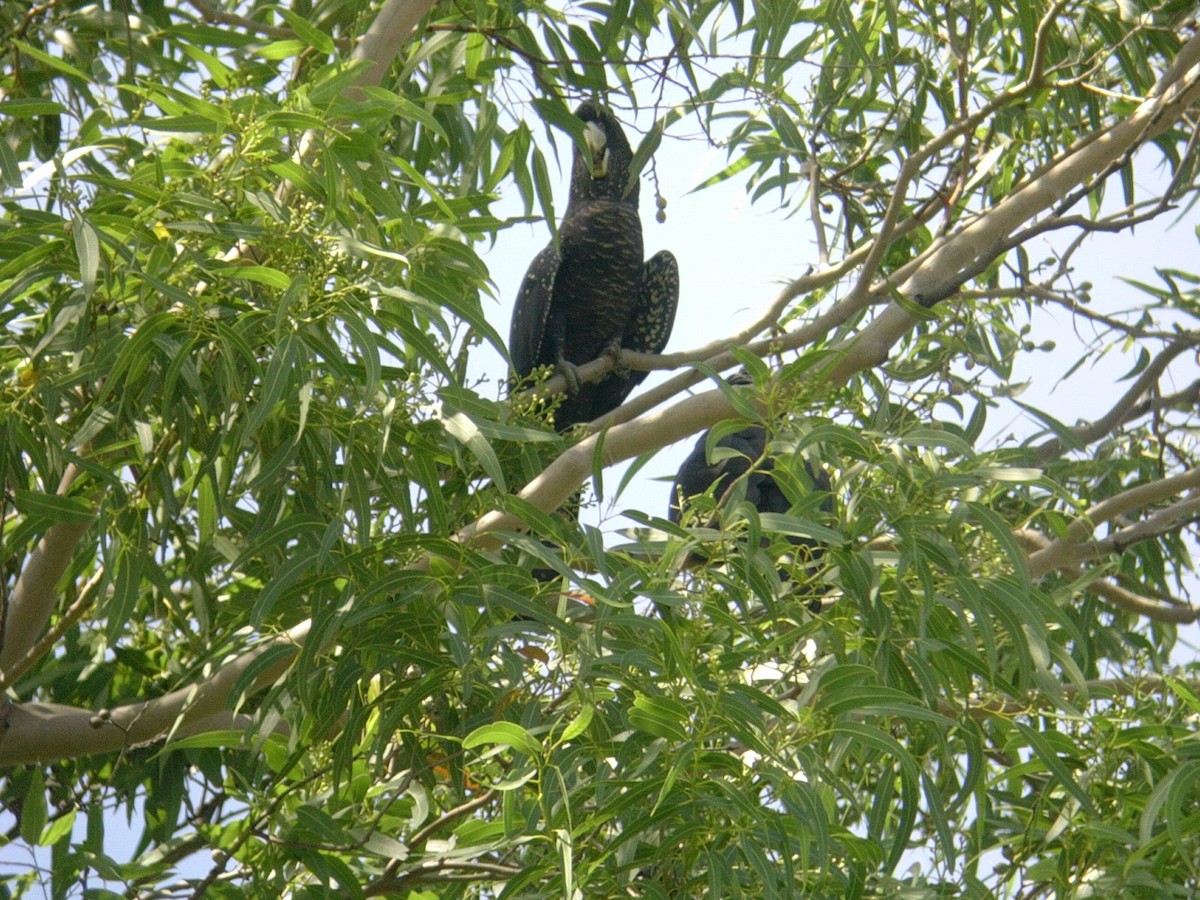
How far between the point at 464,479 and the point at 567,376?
3.04ft

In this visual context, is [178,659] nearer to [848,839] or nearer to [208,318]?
[208,318]

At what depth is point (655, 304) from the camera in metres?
2.95

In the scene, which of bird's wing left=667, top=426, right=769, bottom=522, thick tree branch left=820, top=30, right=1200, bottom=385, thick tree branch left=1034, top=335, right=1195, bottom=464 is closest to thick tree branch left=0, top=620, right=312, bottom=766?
thick tree branch left=820, top=30, right=1200, bottom=385

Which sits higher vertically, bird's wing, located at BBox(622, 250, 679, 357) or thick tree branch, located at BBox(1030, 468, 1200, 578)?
bird's wing, located at BBox(622, 250, 679, 357)

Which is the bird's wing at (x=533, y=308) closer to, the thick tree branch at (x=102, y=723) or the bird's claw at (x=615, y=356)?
the bird's claw at (x=615, y=356)

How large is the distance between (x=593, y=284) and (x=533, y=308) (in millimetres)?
146

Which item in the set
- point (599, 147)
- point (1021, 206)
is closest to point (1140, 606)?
point (1021, 206)

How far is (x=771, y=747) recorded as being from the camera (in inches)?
41.1

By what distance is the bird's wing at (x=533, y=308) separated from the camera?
107 inches

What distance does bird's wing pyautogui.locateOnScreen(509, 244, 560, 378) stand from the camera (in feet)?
8.95

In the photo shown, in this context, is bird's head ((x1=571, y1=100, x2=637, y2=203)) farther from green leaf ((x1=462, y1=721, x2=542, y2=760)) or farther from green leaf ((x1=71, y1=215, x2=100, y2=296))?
green leaf ((x1=462, y1=721, x2=542, y2=760))

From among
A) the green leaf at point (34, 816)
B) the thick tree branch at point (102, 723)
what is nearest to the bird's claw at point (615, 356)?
the thick tree branch at point (102, 723)

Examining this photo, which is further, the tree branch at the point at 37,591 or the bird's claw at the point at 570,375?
the bird's claw at the point at 570,375

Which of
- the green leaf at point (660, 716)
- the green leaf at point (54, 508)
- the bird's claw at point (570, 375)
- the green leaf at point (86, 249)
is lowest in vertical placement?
the green leaf at point (660, 716)
